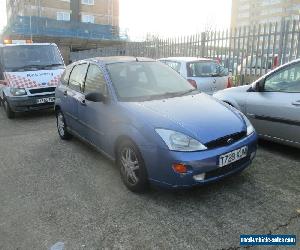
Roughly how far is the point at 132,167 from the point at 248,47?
7437 millimetres

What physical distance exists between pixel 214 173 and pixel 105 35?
3987 centimetres

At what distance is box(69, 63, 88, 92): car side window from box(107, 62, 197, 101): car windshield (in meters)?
0.75

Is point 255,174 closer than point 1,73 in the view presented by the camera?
Yes

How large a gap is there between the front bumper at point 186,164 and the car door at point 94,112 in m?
1.10

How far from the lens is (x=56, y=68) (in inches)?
361

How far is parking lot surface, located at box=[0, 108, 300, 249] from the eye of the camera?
3.07 metres

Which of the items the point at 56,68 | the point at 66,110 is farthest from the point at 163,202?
the point at 56,68

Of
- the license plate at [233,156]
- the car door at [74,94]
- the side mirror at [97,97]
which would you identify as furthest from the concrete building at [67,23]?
the license plate at [233,156]

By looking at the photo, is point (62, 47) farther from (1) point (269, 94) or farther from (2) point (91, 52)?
(1) point (269, 94)

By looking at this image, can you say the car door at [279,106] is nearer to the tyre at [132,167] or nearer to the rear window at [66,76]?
the tyre at [132,167]

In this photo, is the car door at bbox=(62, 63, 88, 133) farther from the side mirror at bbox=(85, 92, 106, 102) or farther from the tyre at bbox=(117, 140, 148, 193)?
the tyre at bbox=(117, 140, 148, 193)

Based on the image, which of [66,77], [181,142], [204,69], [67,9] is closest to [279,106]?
[181,142]

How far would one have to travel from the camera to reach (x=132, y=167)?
3.90m

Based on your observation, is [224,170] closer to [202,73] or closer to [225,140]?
[225,140]
